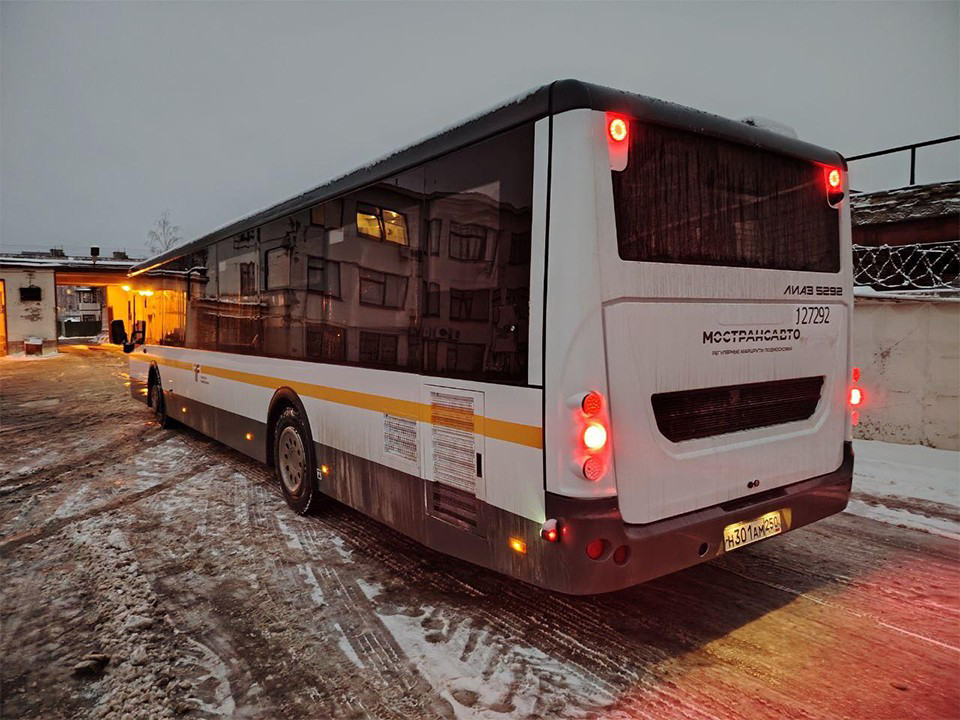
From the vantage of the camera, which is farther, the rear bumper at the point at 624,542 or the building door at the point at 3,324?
the building door at the point at 3,324

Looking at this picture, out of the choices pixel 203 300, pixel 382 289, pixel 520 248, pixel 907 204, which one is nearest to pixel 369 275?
pixel 382 289

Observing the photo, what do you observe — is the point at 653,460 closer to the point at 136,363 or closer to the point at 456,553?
the point at 456,553

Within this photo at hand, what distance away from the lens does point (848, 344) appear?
14.3 ft

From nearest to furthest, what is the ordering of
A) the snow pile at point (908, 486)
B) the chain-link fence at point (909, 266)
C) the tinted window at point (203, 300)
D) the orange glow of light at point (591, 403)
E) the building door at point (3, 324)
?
the orange glow of light at point (591, 403) → the snow pile at point (908, 486) → the tinted window at point (203, 300) → the chain-link fence at point (909, 266) → the building door at point (3, 324)

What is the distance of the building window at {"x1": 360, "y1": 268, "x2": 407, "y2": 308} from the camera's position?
4.27 meters

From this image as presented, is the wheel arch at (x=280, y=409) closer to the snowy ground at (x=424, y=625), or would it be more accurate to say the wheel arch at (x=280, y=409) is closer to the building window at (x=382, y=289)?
the snowy ground at (x=424, y=625)

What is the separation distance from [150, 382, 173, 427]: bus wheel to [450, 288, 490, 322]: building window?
816 cm

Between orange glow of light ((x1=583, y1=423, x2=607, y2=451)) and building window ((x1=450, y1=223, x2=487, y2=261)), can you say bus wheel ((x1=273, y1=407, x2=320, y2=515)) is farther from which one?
orange glow of light ((x1=583, y1=423, x2=607, y2=451))

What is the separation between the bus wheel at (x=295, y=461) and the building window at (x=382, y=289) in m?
1.67

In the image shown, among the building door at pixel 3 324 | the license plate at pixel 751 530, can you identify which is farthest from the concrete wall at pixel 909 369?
the building door at pixel 3 324

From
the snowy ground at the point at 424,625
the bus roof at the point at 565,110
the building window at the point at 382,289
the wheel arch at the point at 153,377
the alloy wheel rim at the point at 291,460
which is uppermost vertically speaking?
the bus roof at the point at 565,110

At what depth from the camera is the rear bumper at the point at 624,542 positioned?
10.1 ft

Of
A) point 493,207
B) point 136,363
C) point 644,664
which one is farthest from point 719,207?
point 136,363

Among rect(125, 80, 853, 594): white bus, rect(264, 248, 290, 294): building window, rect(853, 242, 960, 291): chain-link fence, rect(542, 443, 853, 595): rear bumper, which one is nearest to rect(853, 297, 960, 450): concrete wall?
rect(853, 242, 960, 291): chain-link fence
